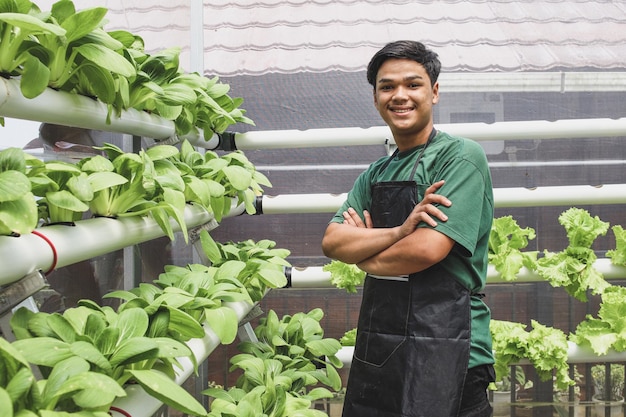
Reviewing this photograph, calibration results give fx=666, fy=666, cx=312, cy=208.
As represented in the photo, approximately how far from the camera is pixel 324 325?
3.15m

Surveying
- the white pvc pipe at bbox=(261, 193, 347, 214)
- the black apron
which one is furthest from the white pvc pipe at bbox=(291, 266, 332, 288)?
the black apron

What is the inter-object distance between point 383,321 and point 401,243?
0.24m

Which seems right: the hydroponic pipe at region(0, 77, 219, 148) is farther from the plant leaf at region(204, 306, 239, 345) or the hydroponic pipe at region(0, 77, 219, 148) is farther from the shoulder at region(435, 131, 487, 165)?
the shoulder at region(435, 131, 487, 165)

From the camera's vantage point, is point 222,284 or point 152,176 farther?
point 222,284

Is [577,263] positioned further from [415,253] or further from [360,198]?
[415,253]

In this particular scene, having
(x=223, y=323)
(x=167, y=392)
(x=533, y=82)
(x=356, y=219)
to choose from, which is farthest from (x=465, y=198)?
(x=533, y=82)

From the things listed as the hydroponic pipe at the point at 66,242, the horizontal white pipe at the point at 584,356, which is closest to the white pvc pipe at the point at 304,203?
the horizontal white pipe at the point at 584,356

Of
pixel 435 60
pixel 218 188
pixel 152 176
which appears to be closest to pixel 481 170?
pixel 435 60

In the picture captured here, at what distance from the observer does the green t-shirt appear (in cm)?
167

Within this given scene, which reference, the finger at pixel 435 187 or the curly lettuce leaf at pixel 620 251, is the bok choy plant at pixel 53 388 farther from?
the curly lettuce leaf at pixel 620 251

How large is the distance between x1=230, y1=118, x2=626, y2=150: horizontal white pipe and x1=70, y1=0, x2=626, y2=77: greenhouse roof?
17.5 inches

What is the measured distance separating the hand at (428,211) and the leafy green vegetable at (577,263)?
1.16 m

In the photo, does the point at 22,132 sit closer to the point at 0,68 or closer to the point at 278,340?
the point at 0,68

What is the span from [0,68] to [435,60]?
3.91ft
